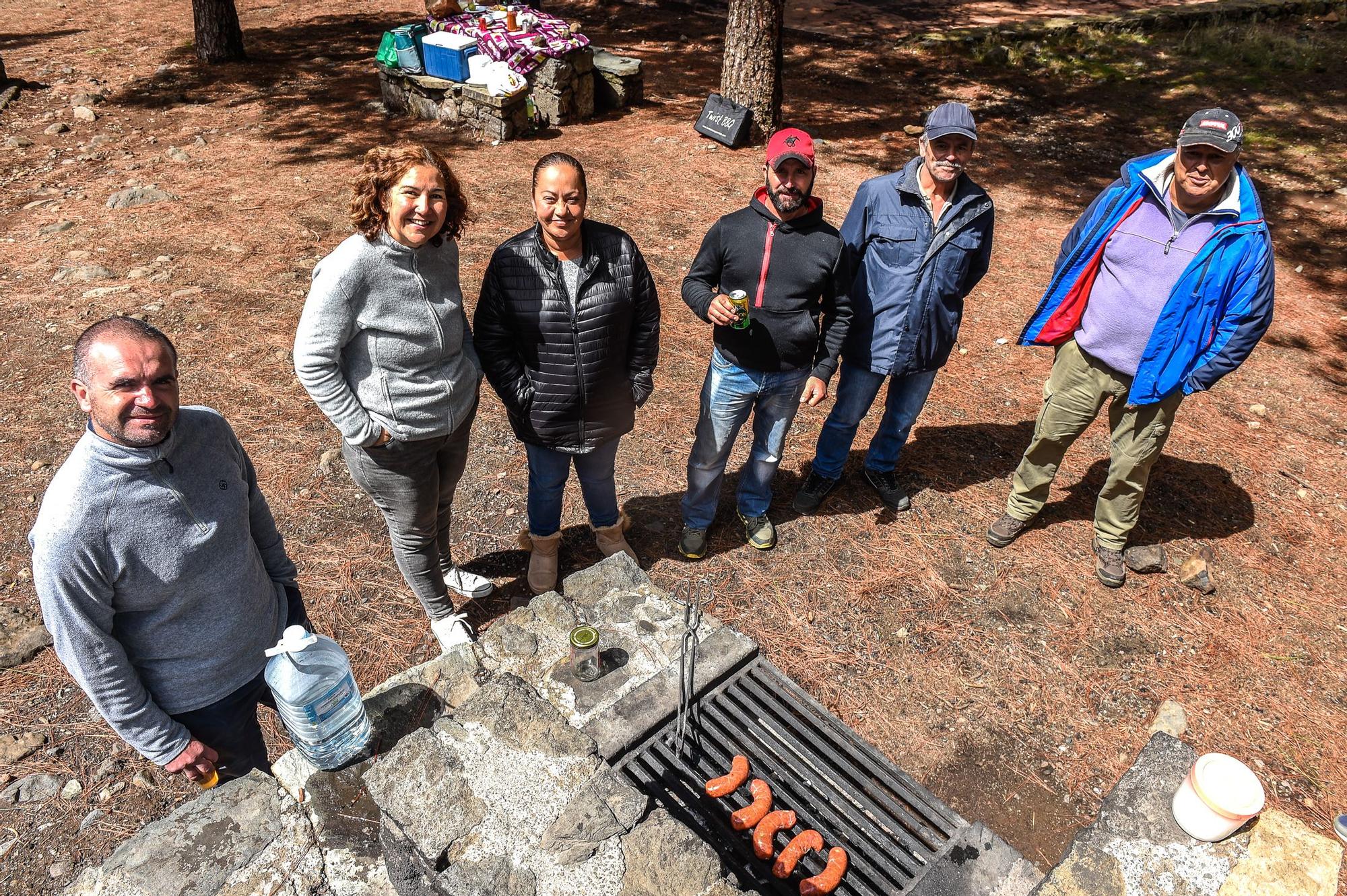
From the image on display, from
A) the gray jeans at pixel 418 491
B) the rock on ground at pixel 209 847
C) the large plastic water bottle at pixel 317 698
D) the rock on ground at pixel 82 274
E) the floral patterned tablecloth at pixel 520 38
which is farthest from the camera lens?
the floral patterned tablecloth at pixel 520 38

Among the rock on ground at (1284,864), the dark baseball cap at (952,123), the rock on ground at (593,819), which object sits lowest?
the rock on ground at (593,819)

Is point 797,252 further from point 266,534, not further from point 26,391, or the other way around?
point 26,391

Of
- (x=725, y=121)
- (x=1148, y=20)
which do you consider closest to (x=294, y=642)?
(x=725, y=121)

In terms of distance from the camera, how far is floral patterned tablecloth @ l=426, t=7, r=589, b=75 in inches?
362

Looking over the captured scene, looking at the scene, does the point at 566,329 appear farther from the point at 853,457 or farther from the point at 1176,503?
the point at 1176,503

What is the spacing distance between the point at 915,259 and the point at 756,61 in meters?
6.20

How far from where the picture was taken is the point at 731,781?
2.74 metres

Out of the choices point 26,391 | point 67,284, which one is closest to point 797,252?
point 26,391

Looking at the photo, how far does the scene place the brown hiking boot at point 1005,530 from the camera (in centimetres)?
455

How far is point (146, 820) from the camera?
10.6 ft

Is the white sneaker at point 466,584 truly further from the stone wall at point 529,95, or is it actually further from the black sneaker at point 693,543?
the stone wall at point 529,95

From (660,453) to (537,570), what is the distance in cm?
138

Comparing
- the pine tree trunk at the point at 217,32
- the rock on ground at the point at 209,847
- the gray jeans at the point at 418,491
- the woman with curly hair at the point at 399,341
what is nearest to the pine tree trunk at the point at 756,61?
the woman with curly hair at the point at 399,341

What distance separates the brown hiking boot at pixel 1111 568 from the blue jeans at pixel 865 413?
124 cm
